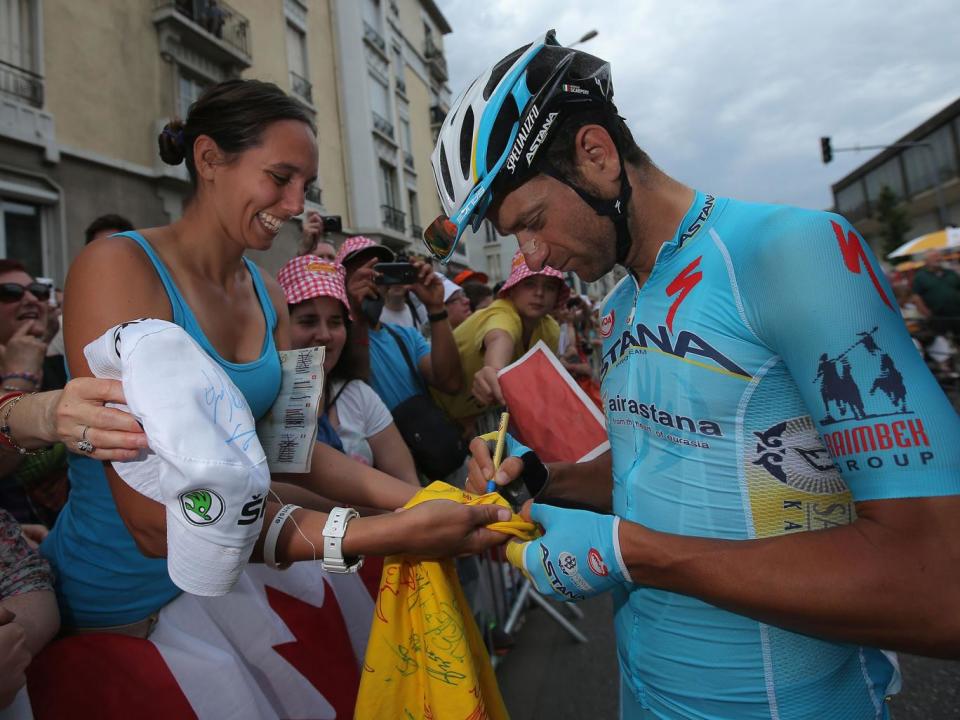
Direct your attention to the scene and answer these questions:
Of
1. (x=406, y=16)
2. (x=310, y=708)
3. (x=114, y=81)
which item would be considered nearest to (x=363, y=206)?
(x=114, y=81)

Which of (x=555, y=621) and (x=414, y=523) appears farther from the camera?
(x=555, y=621)

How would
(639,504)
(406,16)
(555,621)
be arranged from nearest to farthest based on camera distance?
(639,504), (555,621), (406,16)

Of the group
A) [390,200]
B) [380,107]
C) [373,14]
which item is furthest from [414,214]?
[373,14]

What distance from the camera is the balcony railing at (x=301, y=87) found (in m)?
17.5

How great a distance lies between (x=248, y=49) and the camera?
14.8 meters

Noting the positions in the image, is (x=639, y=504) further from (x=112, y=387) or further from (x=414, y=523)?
(x=112, y=387)

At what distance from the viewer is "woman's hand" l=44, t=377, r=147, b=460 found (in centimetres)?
107

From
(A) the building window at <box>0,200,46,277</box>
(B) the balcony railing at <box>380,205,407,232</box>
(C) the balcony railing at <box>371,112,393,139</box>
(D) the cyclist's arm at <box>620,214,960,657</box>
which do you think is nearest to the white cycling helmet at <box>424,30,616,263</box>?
(D) the cyclist's arm at <box>620,214,960,657</box>

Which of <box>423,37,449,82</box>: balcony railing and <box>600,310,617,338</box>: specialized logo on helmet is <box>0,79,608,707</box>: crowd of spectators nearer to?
<box>600,310,617,338</box>: specialized logo on helmet

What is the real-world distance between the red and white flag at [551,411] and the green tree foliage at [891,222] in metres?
45.5

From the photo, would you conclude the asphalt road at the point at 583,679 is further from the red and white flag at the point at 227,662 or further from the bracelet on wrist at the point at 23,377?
the bracelet on wrist at the point at 23,377

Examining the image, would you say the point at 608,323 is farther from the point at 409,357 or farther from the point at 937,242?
the point at 937,242


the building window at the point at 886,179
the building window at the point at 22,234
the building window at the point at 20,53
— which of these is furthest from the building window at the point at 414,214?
the building window at the point at 886,179

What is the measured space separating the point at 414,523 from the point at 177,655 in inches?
32.0
